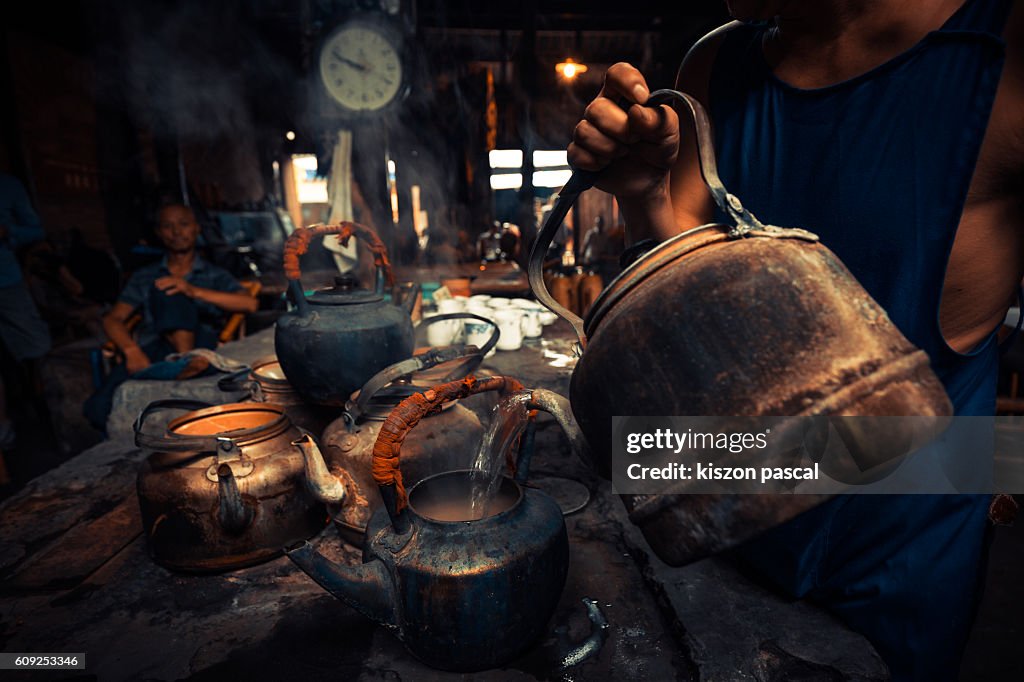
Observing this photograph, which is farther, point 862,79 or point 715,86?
point 715,86

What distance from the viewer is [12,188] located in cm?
503

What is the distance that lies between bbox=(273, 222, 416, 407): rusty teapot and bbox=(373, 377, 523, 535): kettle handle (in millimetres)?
921

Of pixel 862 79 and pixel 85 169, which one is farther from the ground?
pixel 85 169

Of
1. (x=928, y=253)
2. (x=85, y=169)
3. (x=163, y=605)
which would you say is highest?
(x=85, y=169)

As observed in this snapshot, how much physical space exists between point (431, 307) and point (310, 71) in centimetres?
345

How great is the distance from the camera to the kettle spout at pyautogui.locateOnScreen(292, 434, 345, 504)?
1694mm

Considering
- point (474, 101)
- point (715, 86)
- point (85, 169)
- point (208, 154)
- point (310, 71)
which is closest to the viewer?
point (715, 86)

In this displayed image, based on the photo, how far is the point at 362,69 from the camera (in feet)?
19.8

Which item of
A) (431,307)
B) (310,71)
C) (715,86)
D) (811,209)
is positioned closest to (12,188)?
(310,71)

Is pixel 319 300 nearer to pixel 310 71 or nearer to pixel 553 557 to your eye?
pixel 553 557

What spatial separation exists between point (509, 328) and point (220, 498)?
8.88ft

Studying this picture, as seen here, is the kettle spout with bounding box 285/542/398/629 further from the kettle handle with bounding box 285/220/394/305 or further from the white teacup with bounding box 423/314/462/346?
the white teacup with bounding box 423/314/462/346

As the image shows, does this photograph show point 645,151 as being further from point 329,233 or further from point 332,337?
point 329,233

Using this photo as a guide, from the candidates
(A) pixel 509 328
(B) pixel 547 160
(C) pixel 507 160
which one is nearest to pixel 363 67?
(A) pixel 509 328
